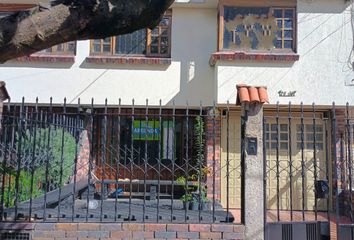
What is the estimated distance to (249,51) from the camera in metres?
10.3

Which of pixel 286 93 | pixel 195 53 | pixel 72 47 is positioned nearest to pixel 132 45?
pixel 72 47

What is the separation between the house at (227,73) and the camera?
10.1 metres

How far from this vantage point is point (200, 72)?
10922 millimetres

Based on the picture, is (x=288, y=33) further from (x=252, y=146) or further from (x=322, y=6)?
(x=252, y=146)

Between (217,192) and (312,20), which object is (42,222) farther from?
(312,20)

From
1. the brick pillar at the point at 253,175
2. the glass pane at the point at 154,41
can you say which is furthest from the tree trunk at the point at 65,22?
the glass pane at the point at 154,41

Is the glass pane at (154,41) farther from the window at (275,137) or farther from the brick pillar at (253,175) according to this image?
the brick pillar at (253,175)

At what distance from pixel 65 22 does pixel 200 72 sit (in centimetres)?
820

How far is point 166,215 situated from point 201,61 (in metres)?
5.52

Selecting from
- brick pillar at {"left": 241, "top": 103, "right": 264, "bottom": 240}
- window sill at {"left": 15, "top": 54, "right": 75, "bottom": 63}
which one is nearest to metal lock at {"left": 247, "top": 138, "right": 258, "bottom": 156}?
brick pillar at {"left": 241, "top": 103, "right": 264, "bottom": 240}

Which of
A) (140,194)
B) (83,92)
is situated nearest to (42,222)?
(140,194)

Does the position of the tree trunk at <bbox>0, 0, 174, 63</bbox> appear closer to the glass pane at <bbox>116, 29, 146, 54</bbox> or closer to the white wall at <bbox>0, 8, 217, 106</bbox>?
the white wall at <bbox>0, 8, 217, 106</bbox>

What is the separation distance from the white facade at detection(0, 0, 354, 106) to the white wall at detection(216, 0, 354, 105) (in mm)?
23

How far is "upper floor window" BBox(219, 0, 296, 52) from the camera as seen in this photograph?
408 inches
